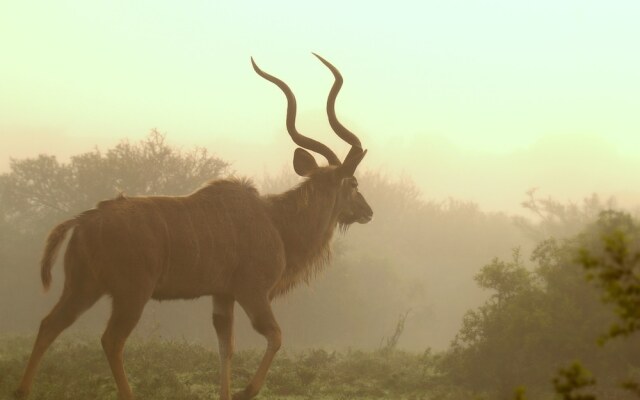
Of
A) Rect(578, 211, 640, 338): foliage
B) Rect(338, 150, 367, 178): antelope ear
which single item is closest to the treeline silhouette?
Rect(578, 211, 640, 338): foliage

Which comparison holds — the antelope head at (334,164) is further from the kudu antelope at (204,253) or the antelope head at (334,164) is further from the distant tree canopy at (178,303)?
the distant tree canopy at (178,303)

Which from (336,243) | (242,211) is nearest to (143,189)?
(336,243)

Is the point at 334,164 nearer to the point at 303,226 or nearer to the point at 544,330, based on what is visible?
the point at 303,226

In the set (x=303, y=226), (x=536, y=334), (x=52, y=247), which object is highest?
(x=303, y=226)

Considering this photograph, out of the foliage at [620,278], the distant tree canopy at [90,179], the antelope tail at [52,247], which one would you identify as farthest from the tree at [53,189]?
the foliage at [620,278]

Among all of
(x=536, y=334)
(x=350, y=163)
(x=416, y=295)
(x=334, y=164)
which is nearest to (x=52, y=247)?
(x=350, y=163)

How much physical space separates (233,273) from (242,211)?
2.12ft

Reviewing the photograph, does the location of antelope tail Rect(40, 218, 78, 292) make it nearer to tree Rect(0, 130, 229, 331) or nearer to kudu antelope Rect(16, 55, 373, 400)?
kudu antelope Rect(16, 55, 373, 400)

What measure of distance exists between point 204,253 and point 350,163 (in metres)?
2.36

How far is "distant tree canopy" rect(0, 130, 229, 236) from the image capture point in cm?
2641

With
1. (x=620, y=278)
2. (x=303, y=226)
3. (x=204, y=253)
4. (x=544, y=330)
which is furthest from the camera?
(x=544, y=330)

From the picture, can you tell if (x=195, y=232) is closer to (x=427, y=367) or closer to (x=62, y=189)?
(x=427, y=367)

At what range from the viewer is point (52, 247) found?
22.5 ft

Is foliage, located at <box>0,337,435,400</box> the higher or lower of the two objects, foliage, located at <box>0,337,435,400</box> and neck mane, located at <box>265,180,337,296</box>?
the lower
